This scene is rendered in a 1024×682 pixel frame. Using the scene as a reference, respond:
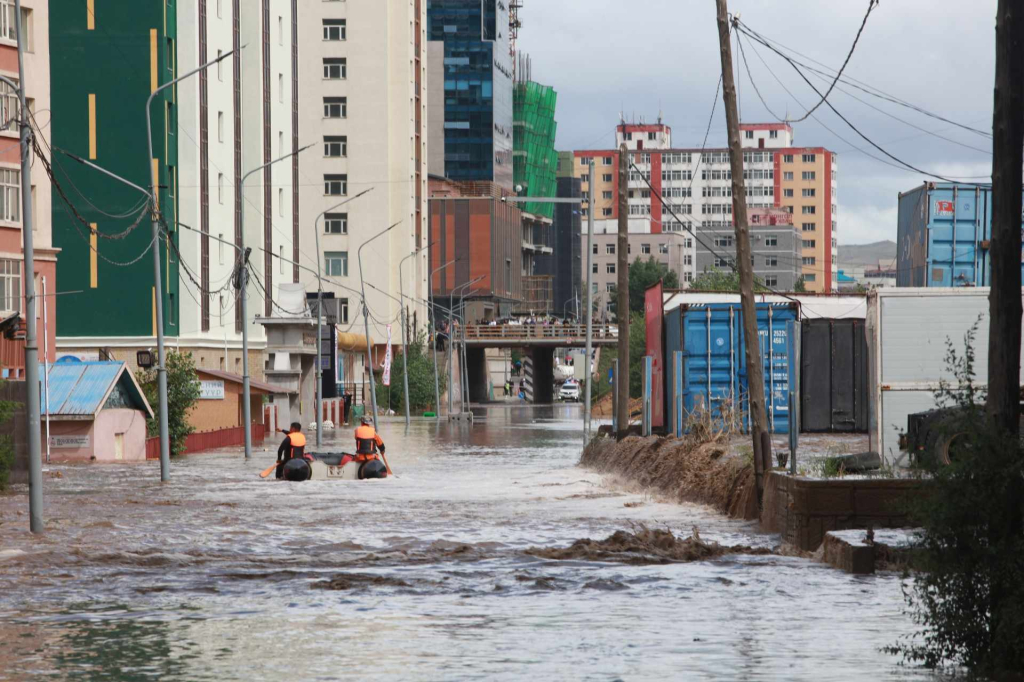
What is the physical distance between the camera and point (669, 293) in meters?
40.6

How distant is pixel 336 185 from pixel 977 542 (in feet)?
345

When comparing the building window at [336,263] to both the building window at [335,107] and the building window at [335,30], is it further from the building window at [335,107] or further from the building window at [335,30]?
the building window at [335,30]

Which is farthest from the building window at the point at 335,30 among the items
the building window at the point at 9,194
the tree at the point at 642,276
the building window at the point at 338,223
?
the building window at the point at 9,194

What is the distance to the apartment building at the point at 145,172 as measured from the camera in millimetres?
60125

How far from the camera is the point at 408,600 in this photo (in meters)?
14.1

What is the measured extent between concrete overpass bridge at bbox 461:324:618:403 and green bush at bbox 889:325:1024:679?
106 meters

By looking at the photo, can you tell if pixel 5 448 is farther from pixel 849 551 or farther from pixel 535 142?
pixel 535 142

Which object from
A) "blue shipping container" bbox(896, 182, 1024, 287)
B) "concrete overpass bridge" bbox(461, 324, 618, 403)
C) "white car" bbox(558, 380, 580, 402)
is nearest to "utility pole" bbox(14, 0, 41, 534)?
"blue shipping container" bbox(896, 182, 1024, 287)

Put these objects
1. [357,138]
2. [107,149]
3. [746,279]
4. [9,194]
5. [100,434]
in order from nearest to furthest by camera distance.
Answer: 1. [746,279]
2. [9,194]
3. [100,434]
4. [107,149]
5. [357,138]

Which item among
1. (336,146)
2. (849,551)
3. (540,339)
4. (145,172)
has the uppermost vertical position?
(336,146)

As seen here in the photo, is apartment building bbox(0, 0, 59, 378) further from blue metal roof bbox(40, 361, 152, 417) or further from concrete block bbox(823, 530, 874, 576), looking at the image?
concrete block bbox(823, 530, 874, 576)

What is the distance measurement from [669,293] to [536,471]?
19.4ft

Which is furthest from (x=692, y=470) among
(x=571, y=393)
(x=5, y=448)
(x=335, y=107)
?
(x=571, y=393)

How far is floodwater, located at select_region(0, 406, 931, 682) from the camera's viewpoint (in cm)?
1070
